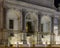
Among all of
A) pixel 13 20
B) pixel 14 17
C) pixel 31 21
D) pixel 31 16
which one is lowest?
pixel 31 21

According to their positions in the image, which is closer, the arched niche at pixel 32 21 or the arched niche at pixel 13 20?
the arched niche at pixel 13 20

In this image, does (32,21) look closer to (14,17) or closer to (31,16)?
(31,16)

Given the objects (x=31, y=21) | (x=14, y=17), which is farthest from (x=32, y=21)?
(x=14, y=17)

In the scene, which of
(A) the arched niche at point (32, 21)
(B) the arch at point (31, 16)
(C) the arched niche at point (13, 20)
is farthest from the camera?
(A) the arched niche at point (32, 21)

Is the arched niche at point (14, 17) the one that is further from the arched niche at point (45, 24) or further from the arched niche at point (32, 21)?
the arched niche at point (45, 24)

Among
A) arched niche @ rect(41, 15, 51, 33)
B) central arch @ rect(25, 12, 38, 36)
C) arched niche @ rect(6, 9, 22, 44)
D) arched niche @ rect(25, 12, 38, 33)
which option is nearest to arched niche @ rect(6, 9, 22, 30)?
arched niche @ rect(6, 9, 22, 44)

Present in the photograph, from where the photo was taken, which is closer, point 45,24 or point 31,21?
point 31,21

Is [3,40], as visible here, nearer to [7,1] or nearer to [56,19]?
[7,1]

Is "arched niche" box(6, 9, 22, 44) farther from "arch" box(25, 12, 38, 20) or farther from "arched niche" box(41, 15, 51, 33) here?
"arched niche" box(41, 15, 51, 33)

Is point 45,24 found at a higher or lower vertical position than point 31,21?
lower

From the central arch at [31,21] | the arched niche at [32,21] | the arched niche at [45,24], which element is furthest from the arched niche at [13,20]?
the arched niche at [45,24]

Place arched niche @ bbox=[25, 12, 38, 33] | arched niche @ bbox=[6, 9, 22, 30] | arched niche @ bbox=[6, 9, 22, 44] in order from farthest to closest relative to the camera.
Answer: arched niche @ bbox=[25, 12, 38, 33] < arched niche @ bbox=[6, 9, 22, 30] < arched niche @ bbox=[6, 9, 22, 44]

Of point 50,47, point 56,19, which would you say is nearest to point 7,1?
point 50,47

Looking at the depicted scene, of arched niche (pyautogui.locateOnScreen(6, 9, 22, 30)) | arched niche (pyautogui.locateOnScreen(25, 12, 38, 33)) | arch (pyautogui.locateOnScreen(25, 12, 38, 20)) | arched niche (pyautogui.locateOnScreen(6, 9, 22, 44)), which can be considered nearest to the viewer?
arched niche (pyautogui.locateOnScreen(6, 9, 22, 44))
